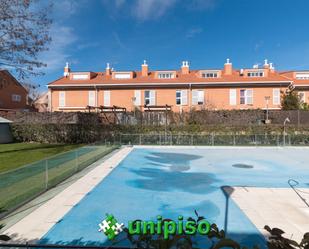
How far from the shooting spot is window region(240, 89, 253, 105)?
94.4ft

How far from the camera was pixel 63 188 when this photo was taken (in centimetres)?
848

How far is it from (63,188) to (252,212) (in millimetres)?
5997

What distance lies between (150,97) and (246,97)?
11.2 metres

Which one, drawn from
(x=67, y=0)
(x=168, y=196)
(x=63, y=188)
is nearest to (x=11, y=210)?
(x=63, y=188)

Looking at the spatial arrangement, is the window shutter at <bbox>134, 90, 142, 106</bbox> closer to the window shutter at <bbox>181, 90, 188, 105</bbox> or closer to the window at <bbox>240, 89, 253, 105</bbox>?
the window shutter at <bbox>181, 90, 188, 105</bbox>

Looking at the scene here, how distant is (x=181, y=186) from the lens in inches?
394

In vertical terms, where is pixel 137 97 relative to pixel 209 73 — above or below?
below

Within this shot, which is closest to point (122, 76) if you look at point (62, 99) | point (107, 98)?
point (107, 98)

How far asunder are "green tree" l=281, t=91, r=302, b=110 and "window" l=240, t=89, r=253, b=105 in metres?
3.42

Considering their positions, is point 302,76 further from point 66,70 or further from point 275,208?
point 275,208

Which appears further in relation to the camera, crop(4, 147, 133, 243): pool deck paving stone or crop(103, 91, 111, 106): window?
crop(103, 91, 111, 106): window

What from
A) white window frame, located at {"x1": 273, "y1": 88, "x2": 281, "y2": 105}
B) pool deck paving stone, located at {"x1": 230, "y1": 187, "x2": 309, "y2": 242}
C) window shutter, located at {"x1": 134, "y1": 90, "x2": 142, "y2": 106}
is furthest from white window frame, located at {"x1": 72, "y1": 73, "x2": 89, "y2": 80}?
pool deck paving stone, located at {"x1": 230, "y1": 187, "x2": 309, "y2": 242}

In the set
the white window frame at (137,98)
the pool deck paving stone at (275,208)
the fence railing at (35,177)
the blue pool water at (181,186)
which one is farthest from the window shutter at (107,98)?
the pool deck paving stone at (275,208)

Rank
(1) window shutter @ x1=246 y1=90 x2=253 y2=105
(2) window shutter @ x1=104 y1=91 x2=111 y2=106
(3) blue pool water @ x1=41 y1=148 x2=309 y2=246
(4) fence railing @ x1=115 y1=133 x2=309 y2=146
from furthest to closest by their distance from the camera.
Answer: (2) window shutter @ x1=104 y1=91 x2=111 y2=106
(1) window shutter @ x1=246 y1=90 x2=253 y2=105
(4) fence railing @ x1=115 y1=133 x2=309 y2=146
(3) blue pool water @ x1=41 y1=148 x2=309 y2=246
